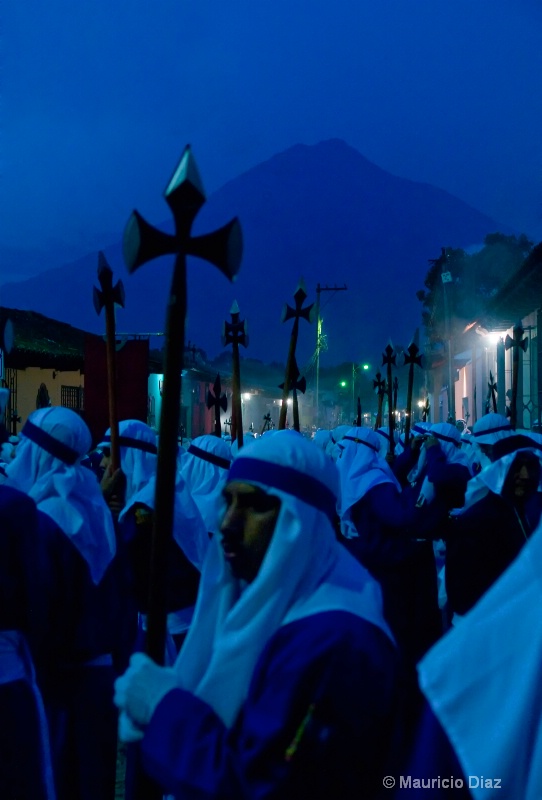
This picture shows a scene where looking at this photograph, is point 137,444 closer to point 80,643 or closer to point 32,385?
point 80,643

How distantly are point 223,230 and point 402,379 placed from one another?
84517mm

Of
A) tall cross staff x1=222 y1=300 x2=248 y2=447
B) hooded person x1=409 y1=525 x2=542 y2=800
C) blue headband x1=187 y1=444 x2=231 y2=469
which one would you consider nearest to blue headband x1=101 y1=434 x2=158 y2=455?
tall cross staff x1=222 y1=300 x2=248 y2=447

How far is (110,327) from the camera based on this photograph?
324cm

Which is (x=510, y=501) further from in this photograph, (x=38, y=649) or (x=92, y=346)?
(x=92, y=346)

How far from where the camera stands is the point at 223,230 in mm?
2309

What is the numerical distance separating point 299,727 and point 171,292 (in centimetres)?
114

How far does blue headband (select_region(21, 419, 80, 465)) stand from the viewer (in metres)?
4.08

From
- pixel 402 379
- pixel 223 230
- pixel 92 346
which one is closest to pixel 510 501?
pixel 223 230

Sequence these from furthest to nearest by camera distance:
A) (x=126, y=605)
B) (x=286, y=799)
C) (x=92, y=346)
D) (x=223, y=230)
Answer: (x=92, y=346) → (x=126, y=605) → (x=223, y=230) → (x=286, y=799)

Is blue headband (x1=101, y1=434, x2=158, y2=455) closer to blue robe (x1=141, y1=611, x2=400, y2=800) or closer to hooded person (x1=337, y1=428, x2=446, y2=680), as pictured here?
hooded person (x1=337, y1=428, x2=446, y2=680)

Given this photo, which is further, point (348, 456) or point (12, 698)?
point (348, 456)

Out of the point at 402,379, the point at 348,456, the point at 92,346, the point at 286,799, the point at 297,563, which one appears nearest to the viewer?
the point at 286,799

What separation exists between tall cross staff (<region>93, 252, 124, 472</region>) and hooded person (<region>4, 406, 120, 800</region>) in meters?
0.36

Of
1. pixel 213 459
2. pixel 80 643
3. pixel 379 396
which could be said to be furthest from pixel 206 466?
pixel 379 396
